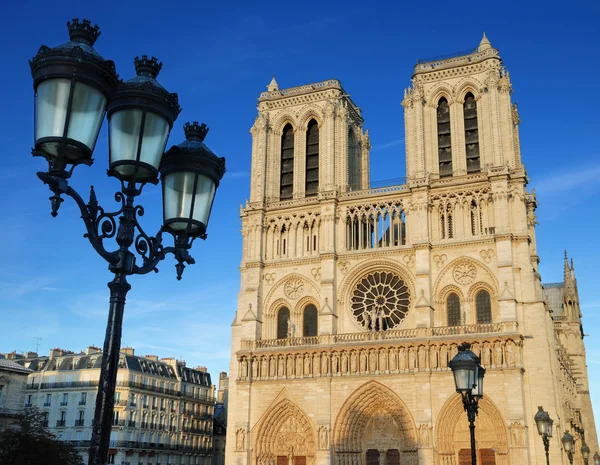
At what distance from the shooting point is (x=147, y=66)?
611cm

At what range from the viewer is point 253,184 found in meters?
40.5

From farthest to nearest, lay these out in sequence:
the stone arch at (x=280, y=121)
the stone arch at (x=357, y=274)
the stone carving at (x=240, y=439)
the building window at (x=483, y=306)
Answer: the stone arch at (x=280, y=121) < the stone arch at (x=357, y=274) < the stone carving at (x=240, y=439) < the building window at (x=483, y=306)

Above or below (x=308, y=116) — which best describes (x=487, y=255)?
below

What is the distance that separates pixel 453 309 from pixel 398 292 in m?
2.94

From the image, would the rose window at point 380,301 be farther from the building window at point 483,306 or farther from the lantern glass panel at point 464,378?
the lantern glass panel at point 464,378

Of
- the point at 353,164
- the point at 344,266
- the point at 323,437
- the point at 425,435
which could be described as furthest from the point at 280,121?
the point at 425,435

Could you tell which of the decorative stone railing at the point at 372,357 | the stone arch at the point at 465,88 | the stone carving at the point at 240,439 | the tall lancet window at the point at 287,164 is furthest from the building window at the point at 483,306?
the stone carving at the point at 240,439

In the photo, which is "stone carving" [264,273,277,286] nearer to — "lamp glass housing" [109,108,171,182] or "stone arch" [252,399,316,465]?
"stone arch" [252,399,316,465]

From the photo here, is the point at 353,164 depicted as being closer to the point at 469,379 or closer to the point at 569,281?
the point at 569,281

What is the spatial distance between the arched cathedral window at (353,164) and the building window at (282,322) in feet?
28.1

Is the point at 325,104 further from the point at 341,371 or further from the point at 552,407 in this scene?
the point at 552,407

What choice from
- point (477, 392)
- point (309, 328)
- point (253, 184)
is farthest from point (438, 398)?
point (477, 392)

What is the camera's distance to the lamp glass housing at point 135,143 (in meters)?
5.46

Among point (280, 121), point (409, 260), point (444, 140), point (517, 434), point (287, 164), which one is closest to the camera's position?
point (517, 434)
